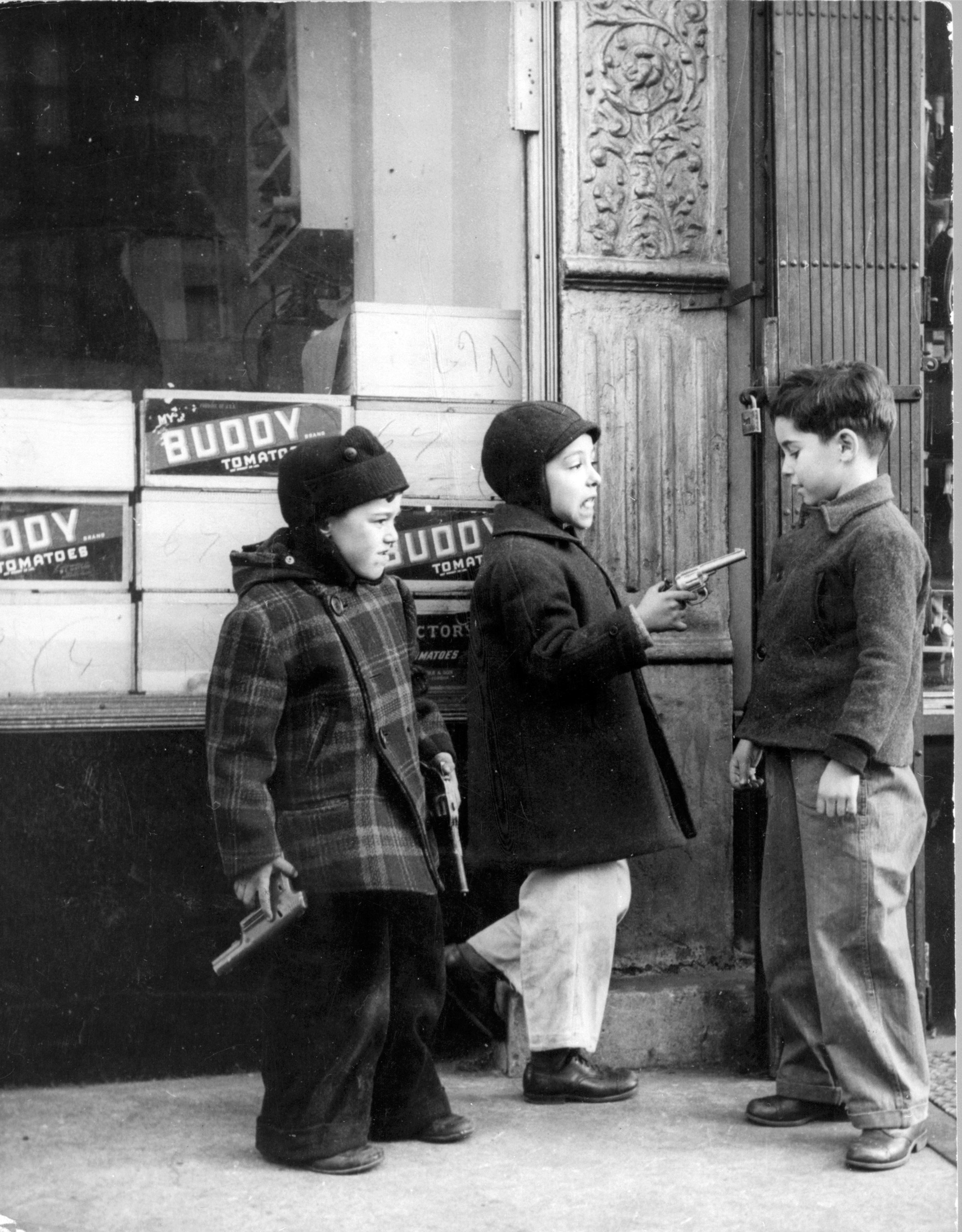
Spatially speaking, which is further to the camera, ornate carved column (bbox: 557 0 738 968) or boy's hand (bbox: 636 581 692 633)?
ornate carved column (bbox: 557 0 738 968)

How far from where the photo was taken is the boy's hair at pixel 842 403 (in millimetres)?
3621

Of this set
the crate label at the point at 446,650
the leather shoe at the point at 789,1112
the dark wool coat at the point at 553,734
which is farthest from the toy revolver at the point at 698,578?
the leather shoe at the point at 789,1112

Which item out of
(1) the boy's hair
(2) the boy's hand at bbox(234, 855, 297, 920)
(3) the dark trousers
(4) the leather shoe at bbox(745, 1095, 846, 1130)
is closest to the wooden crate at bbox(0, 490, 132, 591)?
(2) the boy's hand at bbox(234, 855, 297, 920)

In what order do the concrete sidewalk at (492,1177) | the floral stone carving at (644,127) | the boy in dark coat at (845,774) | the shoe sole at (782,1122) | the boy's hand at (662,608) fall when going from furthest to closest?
the floral stone carving at (644,127)
the shoe sole at (782,1122)
the boy's hand at (662,608)
the boy in dark coat at (845,774)
the concrete sidewalk at (492,1177)

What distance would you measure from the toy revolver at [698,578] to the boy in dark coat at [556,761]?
223mm

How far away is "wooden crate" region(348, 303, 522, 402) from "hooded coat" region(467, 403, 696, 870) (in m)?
0.51

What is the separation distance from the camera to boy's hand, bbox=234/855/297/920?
3.38 meters

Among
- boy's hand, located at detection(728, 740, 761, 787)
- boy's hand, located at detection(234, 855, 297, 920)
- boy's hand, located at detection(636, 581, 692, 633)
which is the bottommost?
boy's hand, located at detection(234, 855, 297, 920)

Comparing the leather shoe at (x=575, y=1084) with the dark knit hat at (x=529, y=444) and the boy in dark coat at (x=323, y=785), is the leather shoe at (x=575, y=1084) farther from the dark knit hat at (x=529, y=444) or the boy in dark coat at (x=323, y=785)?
the dark knit hat at (x=529, y=444)

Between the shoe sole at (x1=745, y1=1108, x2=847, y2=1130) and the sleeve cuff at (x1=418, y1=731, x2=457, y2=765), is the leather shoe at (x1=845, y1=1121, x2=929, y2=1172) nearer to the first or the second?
the shoe sole at (x1=745, y1=1108, x2=847, y2=1130)

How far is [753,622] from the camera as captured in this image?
418cm

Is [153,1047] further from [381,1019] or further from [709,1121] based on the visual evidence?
[709,1121]

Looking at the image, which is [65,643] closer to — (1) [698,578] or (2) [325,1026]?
(2) [325,1026]

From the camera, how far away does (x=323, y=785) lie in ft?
11.4
